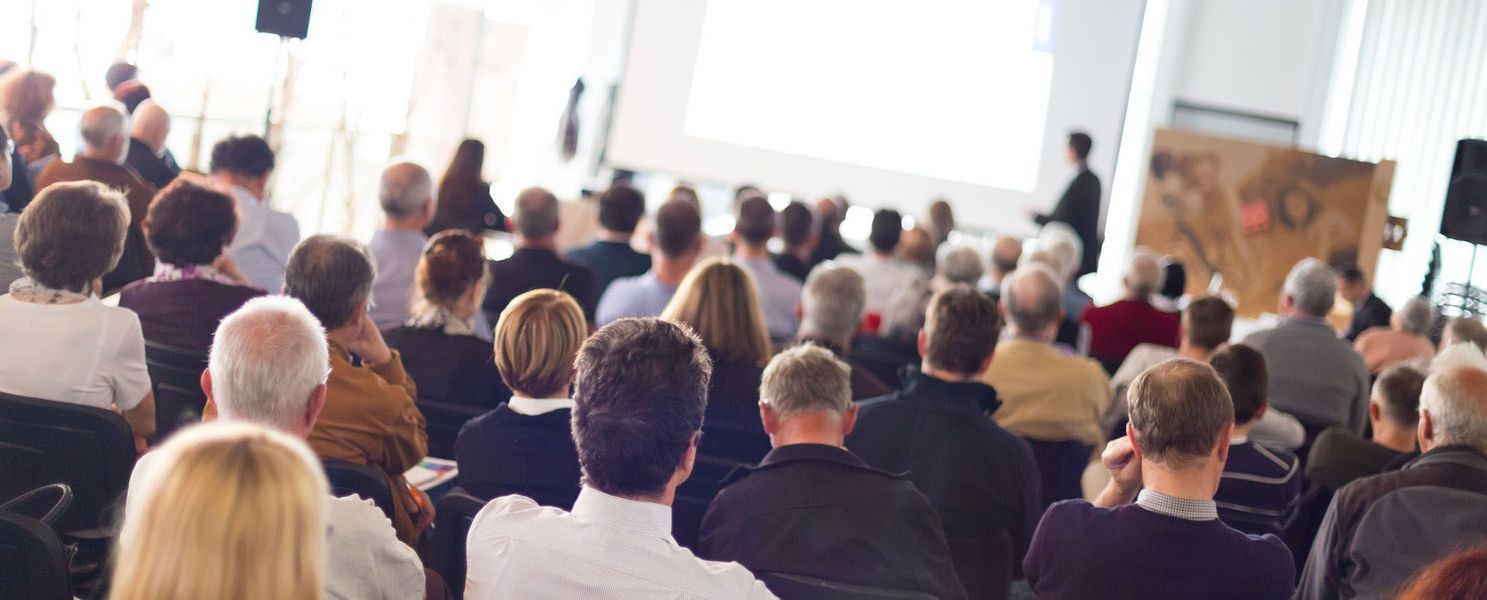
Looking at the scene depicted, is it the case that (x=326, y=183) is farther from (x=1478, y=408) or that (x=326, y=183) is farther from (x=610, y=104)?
(x=1478, y=408)

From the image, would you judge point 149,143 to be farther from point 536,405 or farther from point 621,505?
point 621,505

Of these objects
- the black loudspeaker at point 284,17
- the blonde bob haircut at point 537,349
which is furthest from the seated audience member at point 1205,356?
the black loudspeaker at point 284,17

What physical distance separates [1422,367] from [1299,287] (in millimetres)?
590

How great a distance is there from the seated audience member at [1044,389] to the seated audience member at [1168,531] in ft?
4.96

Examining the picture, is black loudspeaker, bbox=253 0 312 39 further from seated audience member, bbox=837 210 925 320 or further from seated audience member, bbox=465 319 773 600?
seated audience member, bbox=465 319 773 600

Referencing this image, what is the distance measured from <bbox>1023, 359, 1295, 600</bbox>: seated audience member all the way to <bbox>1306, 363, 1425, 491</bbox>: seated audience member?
144 cm

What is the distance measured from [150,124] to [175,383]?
3.14m

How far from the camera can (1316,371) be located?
486 centimetres

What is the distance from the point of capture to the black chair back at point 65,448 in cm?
252

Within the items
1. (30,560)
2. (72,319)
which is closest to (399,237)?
(72,319)

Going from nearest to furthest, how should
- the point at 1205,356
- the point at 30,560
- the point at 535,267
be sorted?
1. the point at 30,560
2. the point at 1205,356
3. the point at 535,267

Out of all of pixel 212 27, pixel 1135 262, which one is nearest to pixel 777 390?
pixel 1135 262

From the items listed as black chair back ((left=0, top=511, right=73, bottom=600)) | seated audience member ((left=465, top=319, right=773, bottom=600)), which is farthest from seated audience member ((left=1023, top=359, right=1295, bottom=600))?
black chair back ((left=0, top=511, right=73, bottom=600))

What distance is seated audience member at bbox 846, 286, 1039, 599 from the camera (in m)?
3.07
